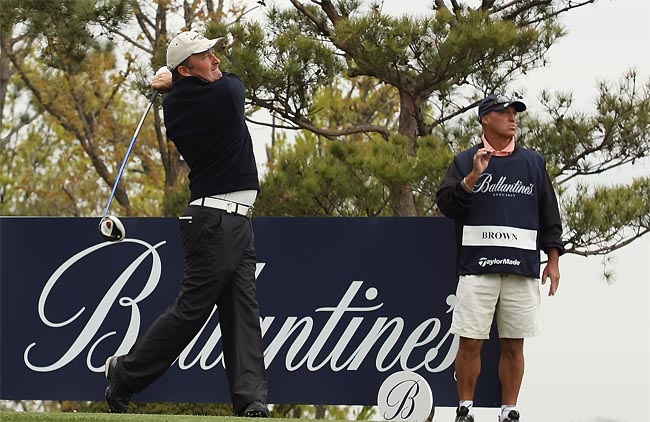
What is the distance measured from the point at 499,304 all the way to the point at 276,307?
140cm

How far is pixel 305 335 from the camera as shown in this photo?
6832mm

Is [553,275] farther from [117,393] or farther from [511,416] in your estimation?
[117,393]

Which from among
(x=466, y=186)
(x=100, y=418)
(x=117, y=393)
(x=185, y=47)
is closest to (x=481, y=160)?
(x=466, y=186)

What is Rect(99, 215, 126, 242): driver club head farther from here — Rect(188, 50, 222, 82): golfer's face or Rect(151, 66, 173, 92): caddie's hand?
Rect(188, 50, 222, 82): golfer's face

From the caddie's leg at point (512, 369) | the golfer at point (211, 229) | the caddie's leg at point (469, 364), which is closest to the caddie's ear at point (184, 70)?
the golfer at point (211, 229)

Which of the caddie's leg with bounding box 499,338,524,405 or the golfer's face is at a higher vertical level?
the golfer's face

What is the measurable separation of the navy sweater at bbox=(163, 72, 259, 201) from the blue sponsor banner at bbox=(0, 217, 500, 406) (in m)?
1.35

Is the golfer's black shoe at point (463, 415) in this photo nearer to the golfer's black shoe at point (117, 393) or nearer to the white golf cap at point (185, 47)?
the golfer's black shoe at point (117, 393)

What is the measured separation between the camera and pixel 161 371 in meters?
5.49

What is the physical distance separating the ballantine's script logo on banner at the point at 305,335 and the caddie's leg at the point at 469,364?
68 centimetres

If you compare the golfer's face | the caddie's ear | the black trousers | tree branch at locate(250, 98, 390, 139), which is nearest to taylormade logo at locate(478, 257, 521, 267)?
the black trousers

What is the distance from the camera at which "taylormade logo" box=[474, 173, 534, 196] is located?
593cm

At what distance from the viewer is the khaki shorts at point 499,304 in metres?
5.92

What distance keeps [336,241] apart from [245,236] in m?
1.38
